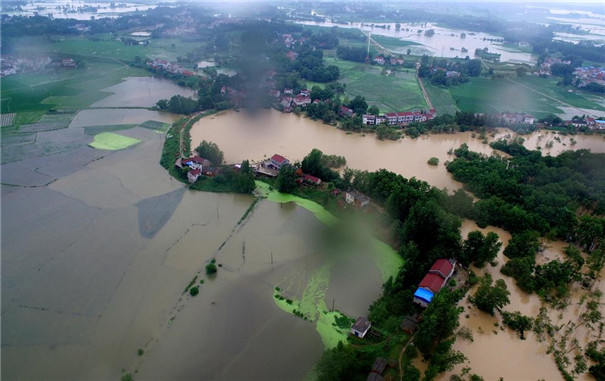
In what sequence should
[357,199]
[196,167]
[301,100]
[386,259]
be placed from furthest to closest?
1. [301,100]
2. [196,167]
3. [357,199]
4. [386,259]

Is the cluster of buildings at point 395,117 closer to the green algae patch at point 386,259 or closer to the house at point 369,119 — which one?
the house at point 369,119

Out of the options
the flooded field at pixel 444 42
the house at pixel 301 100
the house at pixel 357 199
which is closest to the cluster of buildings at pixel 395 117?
the house at pixel 301 100

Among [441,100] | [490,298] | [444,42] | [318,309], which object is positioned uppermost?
[444,42]

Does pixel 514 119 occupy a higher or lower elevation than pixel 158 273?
higher

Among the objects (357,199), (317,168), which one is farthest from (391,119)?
(357,199)

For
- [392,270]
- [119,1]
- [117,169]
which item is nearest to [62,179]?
[117,169]

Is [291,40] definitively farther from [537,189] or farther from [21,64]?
[537,189]
